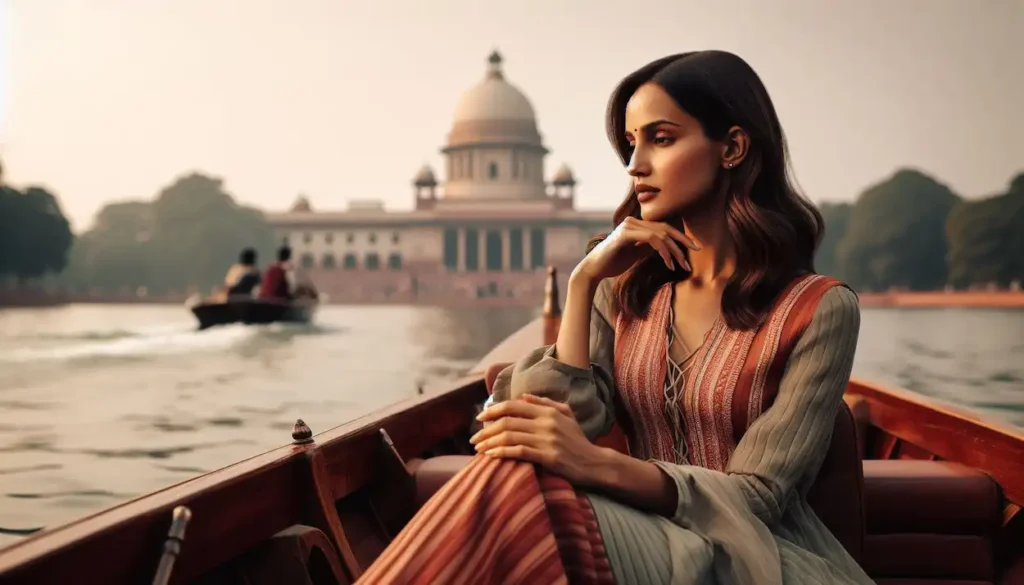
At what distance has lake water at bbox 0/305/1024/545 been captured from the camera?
18.0ft

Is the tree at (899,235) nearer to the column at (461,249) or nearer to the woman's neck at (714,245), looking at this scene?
the column at (461,249)

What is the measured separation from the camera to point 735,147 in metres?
1.21

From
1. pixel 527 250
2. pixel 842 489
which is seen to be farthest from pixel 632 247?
pixel 527 250

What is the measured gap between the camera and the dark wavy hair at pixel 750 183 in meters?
1.18

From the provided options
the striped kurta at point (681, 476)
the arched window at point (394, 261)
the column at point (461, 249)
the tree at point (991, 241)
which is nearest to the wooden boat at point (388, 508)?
the striped kurta at point (681, 476)

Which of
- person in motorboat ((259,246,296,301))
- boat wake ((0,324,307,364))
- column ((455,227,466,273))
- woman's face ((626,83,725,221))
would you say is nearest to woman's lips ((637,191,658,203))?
woman's face ((626,83,725,221))

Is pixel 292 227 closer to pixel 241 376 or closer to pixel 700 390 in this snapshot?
pixel 241 376

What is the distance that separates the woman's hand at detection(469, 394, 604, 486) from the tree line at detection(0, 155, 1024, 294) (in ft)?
83.1

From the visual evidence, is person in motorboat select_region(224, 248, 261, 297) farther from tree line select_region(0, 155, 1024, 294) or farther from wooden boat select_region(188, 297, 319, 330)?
tree line select_region(0, 155, 1024, 294)

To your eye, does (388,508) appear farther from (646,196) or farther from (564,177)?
(564,177)

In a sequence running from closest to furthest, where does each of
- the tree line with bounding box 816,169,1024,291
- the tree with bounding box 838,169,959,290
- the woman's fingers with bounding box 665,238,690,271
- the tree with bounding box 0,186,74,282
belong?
the woman's fingers with bounding box 665,238,690,271 < the tree with bounding box 0,186,74,282 < the tree line with bounding box 816,169,1024,291 < the tree with bounding box 838,169,959,290

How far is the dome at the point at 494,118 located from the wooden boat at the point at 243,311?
87.7 ft

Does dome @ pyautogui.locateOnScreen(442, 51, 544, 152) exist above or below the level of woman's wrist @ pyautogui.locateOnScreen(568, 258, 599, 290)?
above

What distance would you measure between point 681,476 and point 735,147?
421mm
